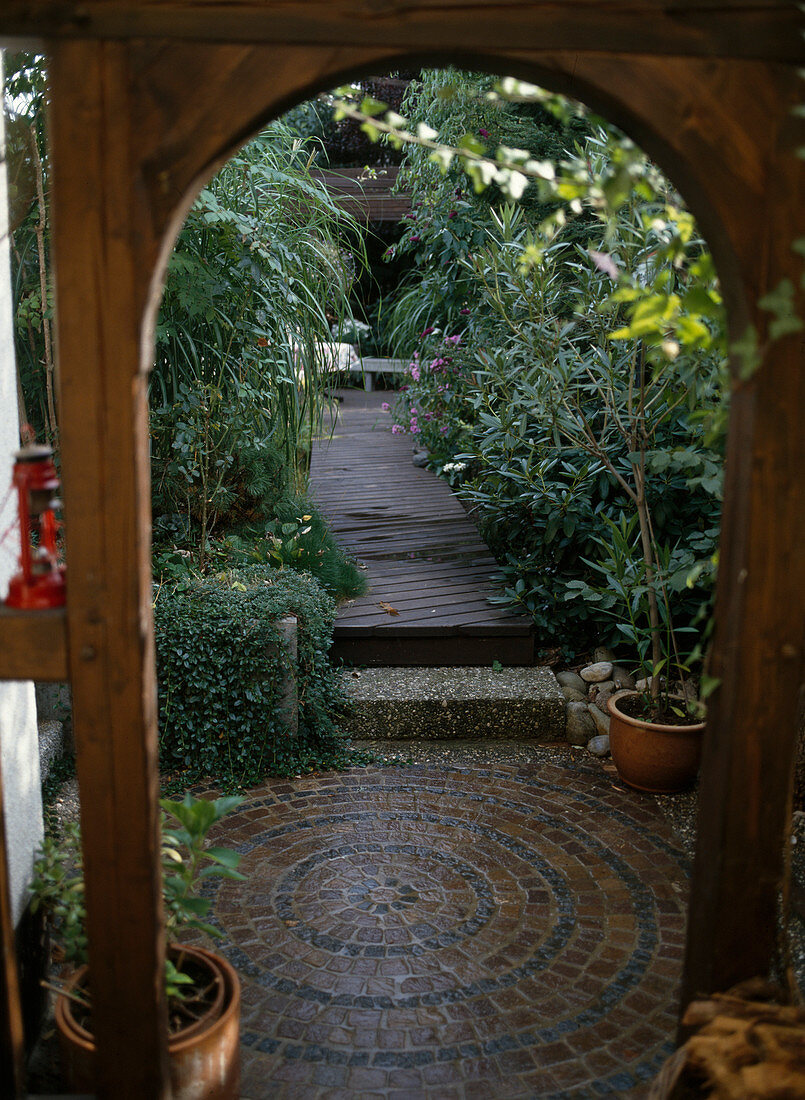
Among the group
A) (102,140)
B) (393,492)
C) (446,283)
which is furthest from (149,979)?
(446,283)

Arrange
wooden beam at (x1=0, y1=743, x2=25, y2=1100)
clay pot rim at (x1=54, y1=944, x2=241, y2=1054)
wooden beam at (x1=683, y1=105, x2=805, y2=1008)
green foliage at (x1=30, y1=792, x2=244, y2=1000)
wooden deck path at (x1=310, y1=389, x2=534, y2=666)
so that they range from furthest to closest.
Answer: wooden deck path at (x1=310, y1=389, x2=534, y2=666)
green foliage at (x1=30, y1=792, x2=244, y2=1000)
clay pot rim at (x1=54, y1=944, x2=241, y2=1054)
wooden beam at (x1=0, y1=743, x2=25, y2=1100)
wooden beam at (x1=683, y1=105, x2=805, y2=1008)

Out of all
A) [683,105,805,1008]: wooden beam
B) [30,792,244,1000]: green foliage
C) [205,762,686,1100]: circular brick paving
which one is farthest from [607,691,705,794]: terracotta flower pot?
[30,792,244,1000]: green foliage

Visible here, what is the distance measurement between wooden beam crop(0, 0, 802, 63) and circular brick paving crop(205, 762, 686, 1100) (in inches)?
94.9

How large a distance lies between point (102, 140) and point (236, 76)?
28 centimetres

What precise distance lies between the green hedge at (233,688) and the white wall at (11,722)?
123 cm

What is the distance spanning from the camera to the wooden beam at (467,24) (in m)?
1.67

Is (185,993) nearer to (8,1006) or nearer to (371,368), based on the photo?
(8,1006)

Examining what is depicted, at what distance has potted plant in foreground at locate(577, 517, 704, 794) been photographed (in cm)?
379

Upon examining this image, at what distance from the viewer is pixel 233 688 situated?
3.99 m

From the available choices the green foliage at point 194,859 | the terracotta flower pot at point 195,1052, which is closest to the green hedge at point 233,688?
the green foliage at point 194,859

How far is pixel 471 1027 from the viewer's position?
255 cm

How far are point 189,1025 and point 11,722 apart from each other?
0.94m

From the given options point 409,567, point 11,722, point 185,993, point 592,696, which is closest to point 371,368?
point 409,567

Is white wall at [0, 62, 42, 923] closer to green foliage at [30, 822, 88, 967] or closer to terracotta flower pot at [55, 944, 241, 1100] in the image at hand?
green foliage at [30, 822, 88, 967]
